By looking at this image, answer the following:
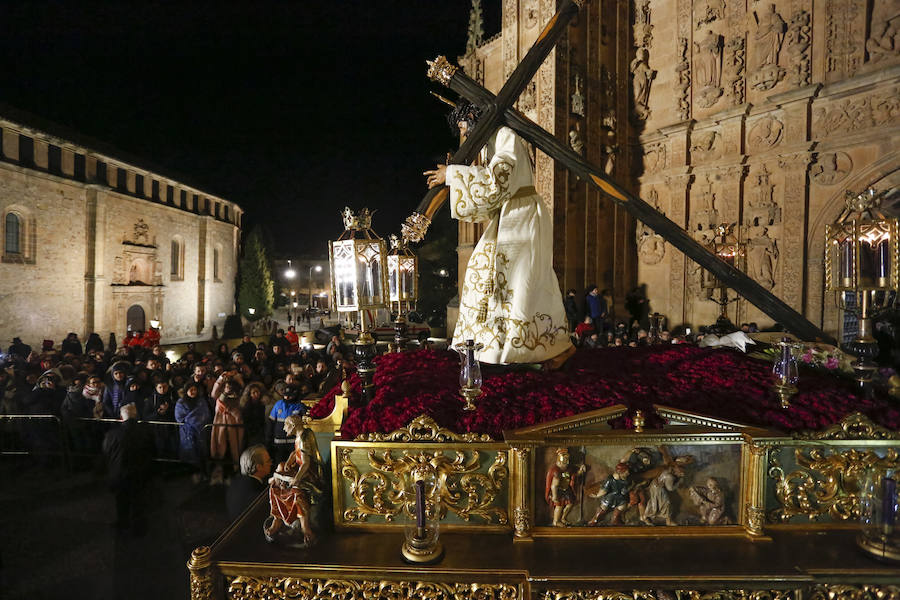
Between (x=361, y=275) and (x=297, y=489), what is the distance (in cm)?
150

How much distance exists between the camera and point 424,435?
2.79 m

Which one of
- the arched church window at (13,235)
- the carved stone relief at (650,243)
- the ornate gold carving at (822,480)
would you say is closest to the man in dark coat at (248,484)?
the ornate gold carving at (822,480)

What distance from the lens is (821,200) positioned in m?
11.4

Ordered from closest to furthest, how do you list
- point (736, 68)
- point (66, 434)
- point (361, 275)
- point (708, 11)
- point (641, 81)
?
point (361, 275), point (66, 434), point (736, 68), point (708, 11), point (641, 81)

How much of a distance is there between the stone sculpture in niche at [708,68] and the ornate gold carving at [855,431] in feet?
44.7

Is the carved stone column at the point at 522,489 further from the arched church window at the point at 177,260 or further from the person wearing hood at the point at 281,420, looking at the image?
the arched church window at the point at 177,260

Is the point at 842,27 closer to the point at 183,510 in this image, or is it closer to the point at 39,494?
the point at 183,510

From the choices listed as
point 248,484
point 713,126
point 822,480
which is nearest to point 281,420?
point 248,484

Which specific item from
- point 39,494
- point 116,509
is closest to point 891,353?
point 116,509

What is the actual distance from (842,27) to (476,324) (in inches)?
547

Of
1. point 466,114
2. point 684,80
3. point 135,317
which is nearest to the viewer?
point 466,114

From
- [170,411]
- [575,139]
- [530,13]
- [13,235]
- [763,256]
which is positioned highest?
[530,13]

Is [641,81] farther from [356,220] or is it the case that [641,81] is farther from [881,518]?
[881,518]

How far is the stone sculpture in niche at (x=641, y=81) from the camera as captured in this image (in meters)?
14.8
